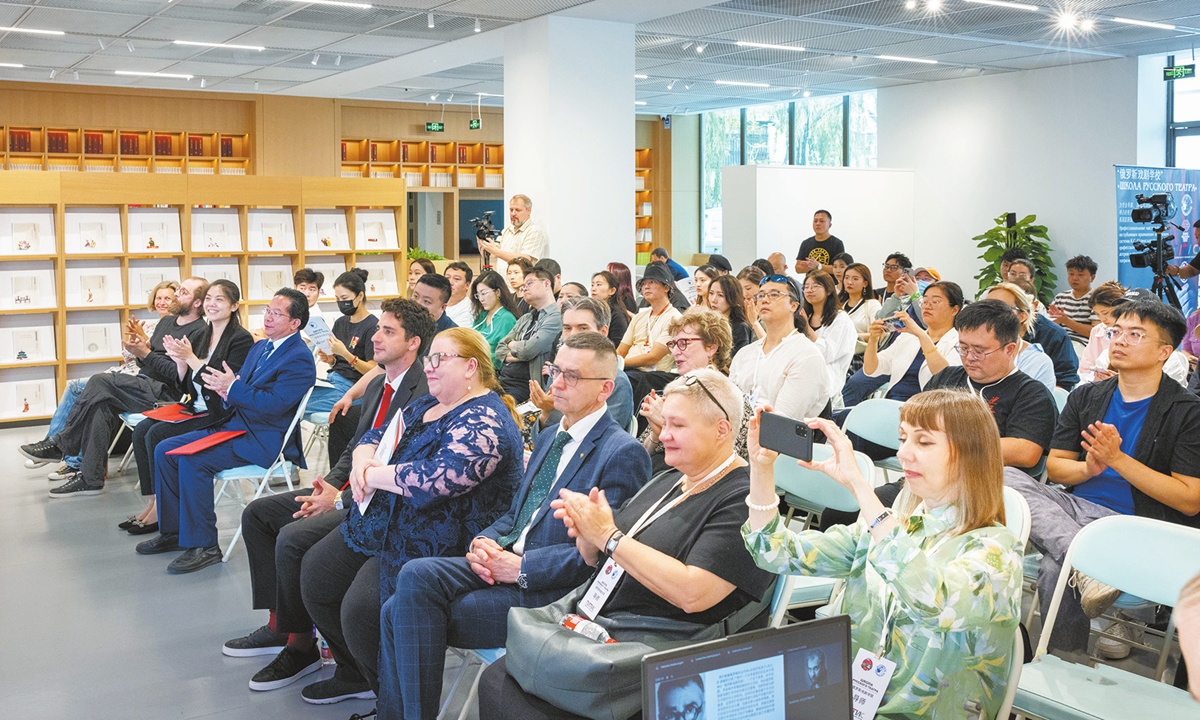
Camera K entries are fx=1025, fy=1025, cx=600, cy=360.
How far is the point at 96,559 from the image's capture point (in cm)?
525

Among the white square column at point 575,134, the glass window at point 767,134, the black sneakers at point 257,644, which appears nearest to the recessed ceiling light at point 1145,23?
the white square column at point 575,134

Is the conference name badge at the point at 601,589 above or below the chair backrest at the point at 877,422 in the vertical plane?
below

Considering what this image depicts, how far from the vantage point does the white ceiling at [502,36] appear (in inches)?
337

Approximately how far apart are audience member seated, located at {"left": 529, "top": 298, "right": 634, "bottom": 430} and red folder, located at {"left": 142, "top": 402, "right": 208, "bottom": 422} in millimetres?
2241

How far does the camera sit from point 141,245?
927cm

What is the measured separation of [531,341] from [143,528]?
2415 mm

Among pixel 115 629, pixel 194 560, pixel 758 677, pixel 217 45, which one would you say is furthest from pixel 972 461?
pixel 217 45

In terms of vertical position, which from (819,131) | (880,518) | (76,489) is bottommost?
(76,489)

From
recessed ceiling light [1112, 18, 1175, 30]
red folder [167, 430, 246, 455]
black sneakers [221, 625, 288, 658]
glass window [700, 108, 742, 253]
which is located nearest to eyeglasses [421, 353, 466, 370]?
black sneakers [221, 625, 288, 658]

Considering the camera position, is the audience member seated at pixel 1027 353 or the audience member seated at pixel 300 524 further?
the audience member seated at pixel 1027 353

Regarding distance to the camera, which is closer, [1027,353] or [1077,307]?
[1027,353]

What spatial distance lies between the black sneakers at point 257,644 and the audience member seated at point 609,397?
1341 mm

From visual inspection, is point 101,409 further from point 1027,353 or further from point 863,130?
point 863,130

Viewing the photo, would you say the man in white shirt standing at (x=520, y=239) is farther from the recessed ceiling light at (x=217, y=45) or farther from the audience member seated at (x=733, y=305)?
the recessed ceiling light at (x=217, y=45)
